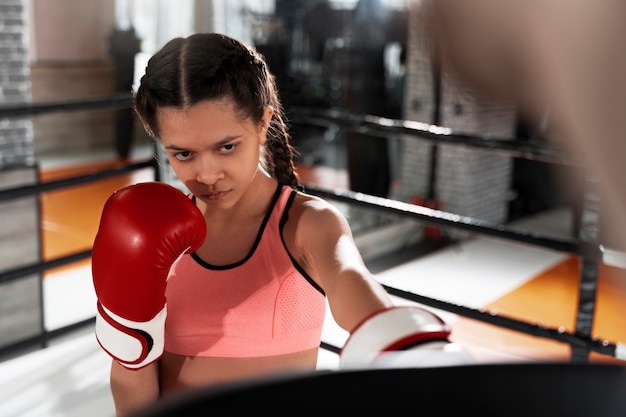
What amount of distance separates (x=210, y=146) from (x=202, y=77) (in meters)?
0.11

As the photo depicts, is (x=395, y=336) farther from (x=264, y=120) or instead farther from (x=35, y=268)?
(x=35, y=268)

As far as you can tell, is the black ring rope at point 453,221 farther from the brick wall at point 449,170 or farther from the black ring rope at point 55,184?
the brick wall at point 449,170

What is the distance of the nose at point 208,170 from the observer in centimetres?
113

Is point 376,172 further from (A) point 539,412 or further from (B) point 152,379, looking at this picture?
(A) point 539,412

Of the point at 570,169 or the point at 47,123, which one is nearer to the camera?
the point at 570,169

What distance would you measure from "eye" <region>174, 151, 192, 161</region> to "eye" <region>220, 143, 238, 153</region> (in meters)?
0.05

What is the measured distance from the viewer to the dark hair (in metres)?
1.13

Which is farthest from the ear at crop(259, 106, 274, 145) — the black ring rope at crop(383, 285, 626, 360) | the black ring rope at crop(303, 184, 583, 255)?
the black ring rope at crop(383, 285, 626, 360)

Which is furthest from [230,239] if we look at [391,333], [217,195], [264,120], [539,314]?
[539,314]

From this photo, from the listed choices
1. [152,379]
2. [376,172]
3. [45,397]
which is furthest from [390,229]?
[152,379]

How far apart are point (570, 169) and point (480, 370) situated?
0.12 metres

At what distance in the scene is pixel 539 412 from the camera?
0.37 metres

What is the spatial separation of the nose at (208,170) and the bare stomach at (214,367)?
33cm

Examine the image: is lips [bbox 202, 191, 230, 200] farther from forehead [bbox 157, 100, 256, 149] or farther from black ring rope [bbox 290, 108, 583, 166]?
black ring rope [bbox 290, 108, 583, 166]
